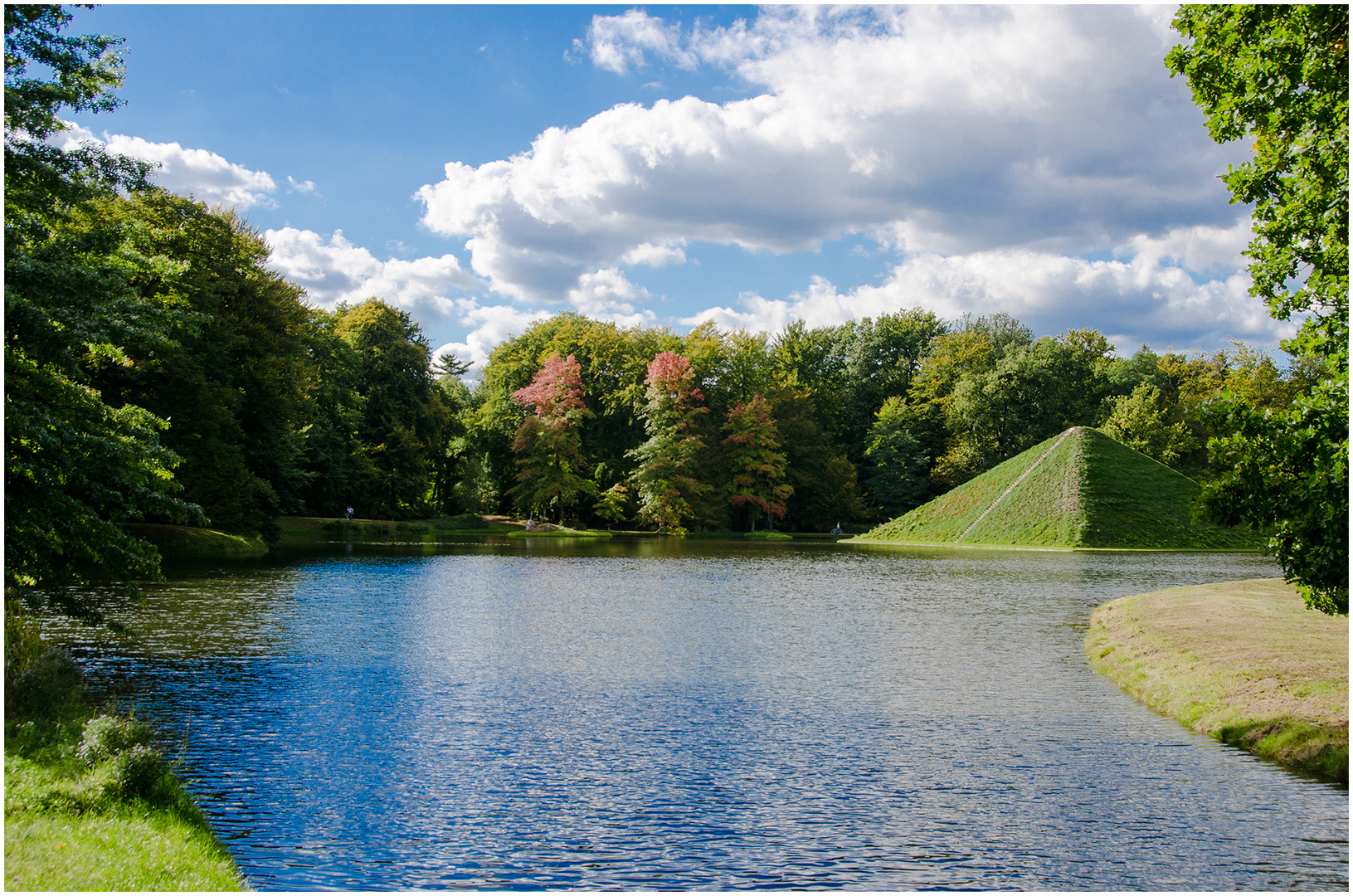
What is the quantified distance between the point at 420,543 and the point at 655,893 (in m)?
42.5

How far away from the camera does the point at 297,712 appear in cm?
1074

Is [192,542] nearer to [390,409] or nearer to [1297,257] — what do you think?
[390,409]

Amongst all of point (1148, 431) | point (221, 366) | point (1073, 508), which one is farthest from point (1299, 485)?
point (1148, 431)

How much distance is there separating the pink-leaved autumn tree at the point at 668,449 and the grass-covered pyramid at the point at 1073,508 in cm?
1355

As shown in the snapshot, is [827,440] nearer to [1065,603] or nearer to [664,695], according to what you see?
[1065,603]

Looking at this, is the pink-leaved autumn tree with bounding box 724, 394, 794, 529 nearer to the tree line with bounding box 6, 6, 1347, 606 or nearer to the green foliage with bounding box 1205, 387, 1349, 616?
the tree line with bounding box 6, 6, 1347, 606

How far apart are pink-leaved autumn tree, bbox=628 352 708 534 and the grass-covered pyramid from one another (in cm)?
1355

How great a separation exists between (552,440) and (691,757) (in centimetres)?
5526

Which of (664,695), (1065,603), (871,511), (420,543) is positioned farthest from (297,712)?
(871,511)

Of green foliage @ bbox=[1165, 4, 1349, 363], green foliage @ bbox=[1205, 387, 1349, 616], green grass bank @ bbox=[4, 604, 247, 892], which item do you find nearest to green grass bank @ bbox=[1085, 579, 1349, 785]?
green foliage @ bbox=[1205, 387, 1349, 616]

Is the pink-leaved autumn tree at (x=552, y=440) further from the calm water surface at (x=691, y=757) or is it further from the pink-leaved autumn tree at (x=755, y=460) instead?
the calm water surface at (x=691, y=757)

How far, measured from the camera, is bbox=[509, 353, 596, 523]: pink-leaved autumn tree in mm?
63781

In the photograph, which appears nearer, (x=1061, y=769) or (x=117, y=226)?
(x=1061, y=769)

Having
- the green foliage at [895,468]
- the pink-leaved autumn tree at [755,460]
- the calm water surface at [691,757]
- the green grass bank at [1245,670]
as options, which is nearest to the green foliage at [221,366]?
the calm water surface at [691,757]
